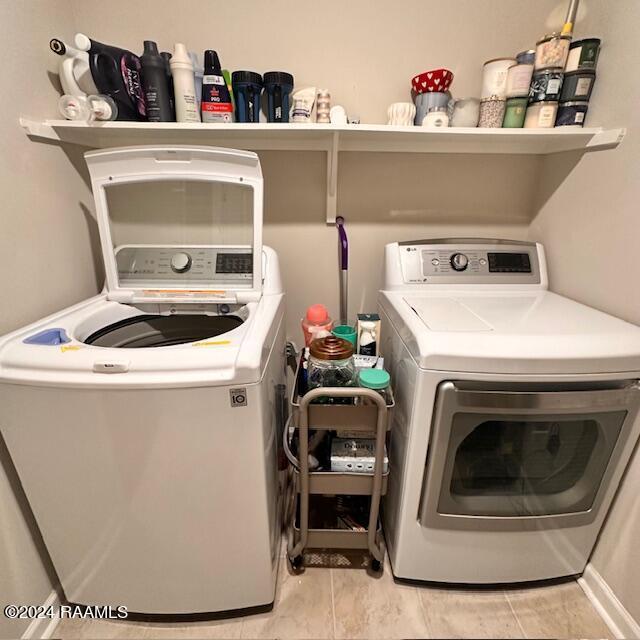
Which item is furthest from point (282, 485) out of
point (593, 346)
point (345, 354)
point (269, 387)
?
point (593, 346)

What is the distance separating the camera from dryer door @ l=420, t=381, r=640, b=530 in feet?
2.90

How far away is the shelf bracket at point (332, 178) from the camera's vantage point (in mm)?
1255

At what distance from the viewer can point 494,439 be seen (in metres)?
Answer: 0.99

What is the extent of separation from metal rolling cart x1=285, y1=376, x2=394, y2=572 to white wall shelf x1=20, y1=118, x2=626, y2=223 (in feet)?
2.75

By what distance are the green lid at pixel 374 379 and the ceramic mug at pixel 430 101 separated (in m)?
0.94

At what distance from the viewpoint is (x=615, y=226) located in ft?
3.56

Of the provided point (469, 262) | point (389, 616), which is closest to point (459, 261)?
point (469, 262)

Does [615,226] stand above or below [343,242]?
above

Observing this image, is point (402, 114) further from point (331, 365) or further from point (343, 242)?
point (331, 365)

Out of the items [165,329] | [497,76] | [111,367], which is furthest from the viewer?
[165,329]

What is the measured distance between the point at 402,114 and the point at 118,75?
952 mm

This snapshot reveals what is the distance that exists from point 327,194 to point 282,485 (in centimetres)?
123

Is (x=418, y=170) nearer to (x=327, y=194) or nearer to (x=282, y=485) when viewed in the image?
(x=327, y=194)

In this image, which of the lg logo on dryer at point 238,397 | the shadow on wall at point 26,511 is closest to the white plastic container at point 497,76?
the lg logo on dryer at point 238,397
